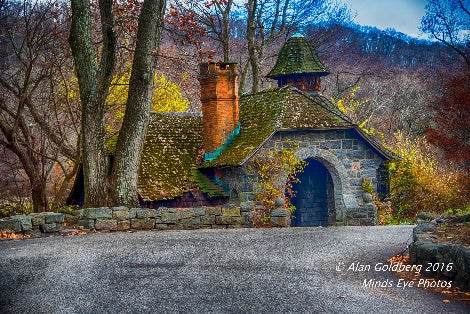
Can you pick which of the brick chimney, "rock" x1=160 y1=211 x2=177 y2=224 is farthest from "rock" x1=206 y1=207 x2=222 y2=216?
the brick chimney

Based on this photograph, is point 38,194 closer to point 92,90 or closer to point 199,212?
point 92,90

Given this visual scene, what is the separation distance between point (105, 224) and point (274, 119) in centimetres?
913

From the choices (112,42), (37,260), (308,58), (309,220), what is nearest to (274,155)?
(309,220)

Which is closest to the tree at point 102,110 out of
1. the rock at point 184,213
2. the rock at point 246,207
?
the rock at point 184,213

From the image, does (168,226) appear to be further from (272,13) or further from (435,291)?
(272,13)

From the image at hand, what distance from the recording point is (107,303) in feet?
25.0

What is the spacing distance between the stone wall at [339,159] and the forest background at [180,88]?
1.34 metres

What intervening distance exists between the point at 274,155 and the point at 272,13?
15.0 metres

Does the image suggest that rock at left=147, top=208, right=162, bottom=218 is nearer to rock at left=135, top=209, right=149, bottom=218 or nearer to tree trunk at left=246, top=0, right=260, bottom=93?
rock at left=135, top=209, right=149, bottom=218

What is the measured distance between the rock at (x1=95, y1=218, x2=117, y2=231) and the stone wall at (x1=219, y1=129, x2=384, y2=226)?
7.45m

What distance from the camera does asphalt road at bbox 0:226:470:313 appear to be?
7.46 m

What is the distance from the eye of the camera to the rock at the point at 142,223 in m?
15.4

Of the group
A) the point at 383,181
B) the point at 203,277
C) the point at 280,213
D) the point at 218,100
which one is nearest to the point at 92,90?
the point at 280,213

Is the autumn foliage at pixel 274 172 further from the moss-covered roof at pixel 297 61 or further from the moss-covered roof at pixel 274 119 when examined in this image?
the moss-covered roof at pixel 297 61
